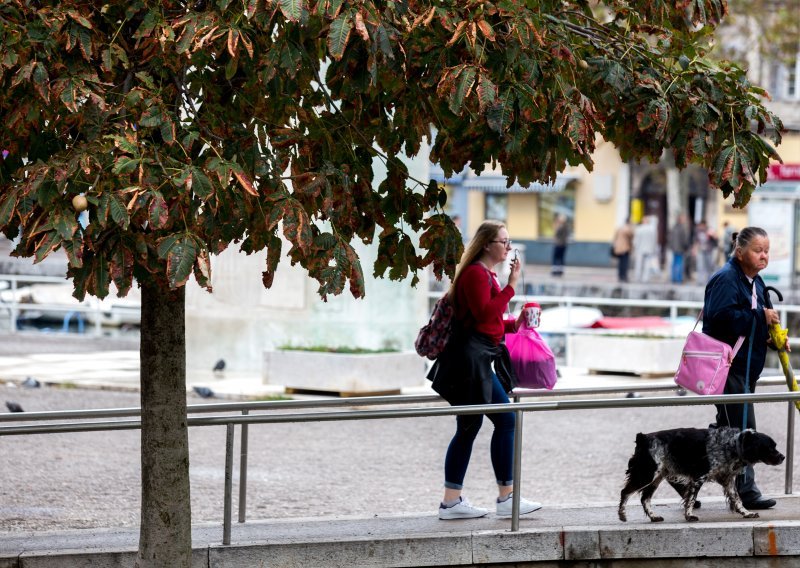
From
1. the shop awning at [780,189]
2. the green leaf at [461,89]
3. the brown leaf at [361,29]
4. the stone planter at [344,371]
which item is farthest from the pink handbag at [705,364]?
the shop awning at [780,189]

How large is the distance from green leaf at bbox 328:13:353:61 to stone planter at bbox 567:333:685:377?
12961 mm

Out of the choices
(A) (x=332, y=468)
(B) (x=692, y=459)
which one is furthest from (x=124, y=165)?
(A) (x=332, y=468)

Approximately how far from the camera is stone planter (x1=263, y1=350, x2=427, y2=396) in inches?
605

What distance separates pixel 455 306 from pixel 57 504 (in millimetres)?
3750

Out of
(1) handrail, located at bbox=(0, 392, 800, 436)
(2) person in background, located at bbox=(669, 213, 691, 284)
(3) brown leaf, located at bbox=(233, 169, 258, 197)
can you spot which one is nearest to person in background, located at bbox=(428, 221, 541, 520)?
(1) handrail, located at bbox=(0, 392, 800, 436)

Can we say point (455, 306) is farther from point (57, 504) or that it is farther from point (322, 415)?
point (57, 504)

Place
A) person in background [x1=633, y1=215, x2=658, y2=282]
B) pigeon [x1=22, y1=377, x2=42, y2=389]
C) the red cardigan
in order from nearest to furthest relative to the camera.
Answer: the red cardigan
pigeon [x1=22, y1=377, x2=42, y2=389]
person in background [x1=633, y1=215, x2=658, y2=282]

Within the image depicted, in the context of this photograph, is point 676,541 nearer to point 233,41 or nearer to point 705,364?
point 705,364

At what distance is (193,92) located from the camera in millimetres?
5863

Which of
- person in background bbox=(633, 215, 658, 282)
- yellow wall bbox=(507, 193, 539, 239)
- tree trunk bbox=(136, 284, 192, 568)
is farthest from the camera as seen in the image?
yellow wall bbox=(507, 193, 539, 239)

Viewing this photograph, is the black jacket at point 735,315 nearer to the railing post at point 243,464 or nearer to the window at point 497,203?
the railing post at point 243,464

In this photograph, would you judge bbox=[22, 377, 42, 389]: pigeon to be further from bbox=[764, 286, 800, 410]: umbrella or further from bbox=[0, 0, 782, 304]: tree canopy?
bbox=[0, 0, 782, 304]: tree canopy

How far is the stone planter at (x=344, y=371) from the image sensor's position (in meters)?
15.4

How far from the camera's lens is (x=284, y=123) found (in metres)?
6.11
